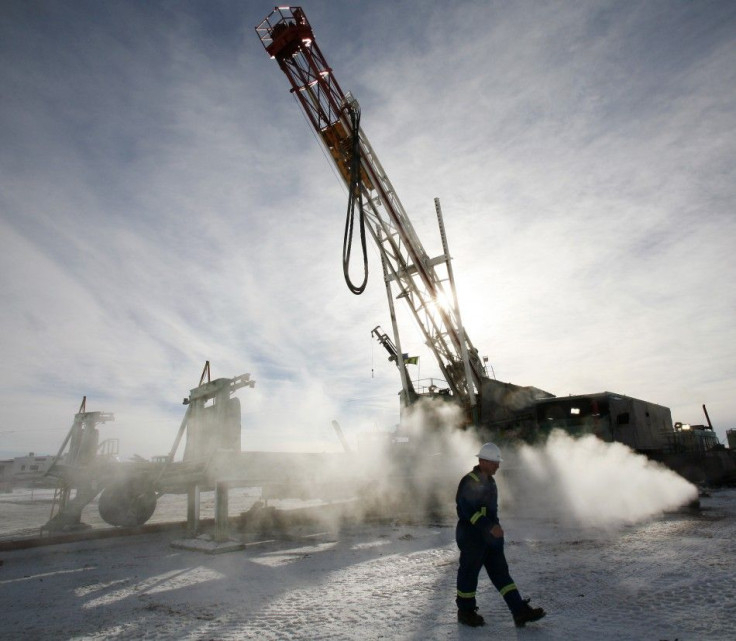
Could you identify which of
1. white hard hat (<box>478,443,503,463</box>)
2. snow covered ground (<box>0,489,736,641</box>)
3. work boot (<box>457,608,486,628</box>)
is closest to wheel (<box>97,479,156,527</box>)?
snow covered ground (<box>0,489,736,641</box>)

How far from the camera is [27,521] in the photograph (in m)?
16.5

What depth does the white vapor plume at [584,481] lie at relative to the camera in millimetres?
13320

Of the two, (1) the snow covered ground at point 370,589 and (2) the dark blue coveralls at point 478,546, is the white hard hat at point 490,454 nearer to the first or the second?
(2) the dark blue coveralls at point 478,546

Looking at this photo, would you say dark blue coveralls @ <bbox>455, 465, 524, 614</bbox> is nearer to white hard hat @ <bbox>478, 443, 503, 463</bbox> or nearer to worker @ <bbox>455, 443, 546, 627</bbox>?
worker @ <bbox>455, 443, 546, 627</bbox>

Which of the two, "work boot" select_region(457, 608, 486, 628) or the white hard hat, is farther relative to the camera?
the white hard hat

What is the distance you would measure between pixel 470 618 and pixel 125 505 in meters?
11.0

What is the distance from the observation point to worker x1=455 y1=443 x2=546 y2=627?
4.13 metres

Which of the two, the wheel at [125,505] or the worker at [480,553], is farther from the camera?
the wheel at [125,505]

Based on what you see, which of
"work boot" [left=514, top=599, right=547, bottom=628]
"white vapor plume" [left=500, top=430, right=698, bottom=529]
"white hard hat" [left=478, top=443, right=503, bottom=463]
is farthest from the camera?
"white vapor plume" [left=500, top=430, right=698, bottom=529]

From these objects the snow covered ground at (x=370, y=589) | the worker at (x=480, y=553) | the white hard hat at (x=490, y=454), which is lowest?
the snow covered ground at (x=370, y=589)

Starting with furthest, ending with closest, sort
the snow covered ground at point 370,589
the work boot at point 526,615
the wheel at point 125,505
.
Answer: the wheel at point 125,505
the snow covered ground at point 370,589
the work boot at point 526,615

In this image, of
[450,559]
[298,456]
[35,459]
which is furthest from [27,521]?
[35,459]

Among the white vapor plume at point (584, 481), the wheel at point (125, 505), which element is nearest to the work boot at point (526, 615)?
the white vapor plume at point (584, 481)

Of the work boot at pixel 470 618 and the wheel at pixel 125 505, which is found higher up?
the wheel at pixel 125 505
